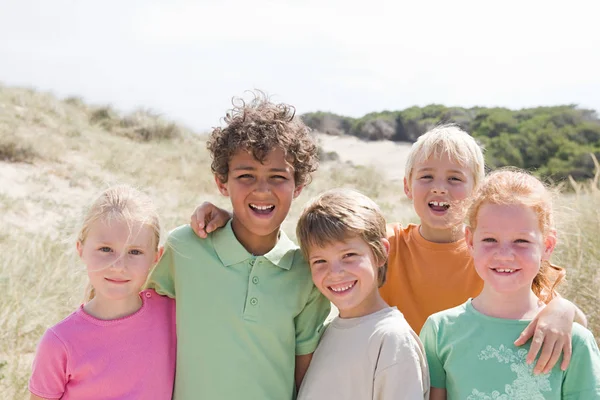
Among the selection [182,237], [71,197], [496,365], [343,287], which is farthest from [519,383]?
[71,197]

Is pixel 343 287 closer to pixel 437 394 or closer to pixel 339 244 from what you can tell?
pixel 339 244

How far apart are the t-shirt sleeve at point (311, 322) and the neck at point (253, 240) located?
311 millimetres

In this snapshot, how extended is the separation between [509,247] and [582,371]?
54 centimetres

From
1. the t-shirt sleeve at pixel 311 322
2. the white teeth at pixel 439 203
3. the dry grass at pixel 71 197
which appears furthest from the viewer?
the dry grass at pixel 71 197

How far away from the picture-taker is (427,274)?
3336 millimetres

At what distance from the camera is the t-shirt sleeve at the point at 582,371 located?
7.68ft

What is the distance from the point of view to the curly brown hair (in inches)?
118

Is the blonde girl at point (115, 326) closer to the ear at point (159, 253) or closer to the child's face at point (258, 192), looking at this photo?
the ear at point (159, 253)

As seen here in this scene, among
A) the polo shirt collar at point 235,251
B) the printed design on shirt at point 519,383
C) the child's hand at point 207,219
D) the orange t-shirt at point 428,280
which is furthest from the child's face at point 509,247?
the child's hand at point 207,219

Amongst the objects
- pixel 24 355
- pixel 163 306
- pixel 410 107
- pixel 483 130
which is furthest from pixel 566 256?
pixel 410 107

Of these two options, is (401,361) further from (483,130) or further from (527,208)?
(483,130)

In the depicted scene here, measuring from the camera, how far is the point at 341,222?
274 cm

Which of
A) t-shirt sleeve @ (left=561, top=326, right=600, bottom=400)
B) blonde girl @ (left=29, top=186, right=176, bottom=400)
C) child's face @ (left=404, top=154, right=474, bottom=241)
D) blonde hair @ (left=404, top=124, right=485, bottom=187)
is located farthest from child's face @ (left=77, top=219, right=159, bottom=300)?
t-shirt sleeve @ (left=561, top=326, right=600, bottom=400)

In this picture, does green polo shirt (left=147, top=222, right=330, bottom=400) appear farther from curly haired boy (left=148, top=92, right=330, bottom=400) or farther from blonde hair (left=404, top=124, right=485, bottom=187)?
blonde hair (left=404, top=124, right=485, bottom=187)
